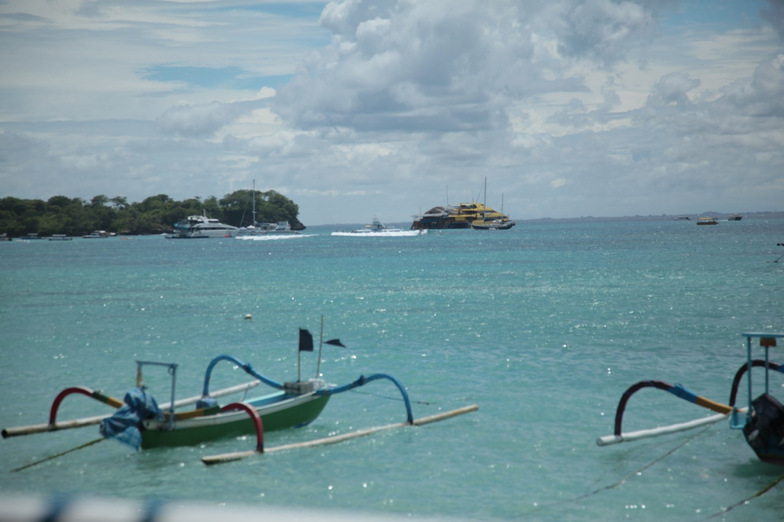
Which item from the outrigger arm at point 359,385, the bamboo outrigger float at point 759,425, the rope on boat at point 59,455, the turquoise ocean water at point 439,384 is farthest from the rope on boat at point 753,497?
the rope on boat at point 59,455

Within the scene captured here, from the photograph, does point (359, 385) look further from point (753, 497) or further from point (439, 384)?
point (753, 497)

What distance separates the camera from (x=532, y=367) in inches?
933

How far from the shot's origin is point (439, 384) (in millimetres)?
21547

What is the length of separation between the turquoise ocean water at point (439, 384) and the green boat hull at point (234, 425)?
207 millimetres

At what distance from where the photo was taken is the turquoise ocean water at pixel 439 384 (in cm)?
1316

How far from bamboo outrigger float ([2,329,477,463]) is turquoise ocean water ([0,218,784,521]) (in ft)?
0.92

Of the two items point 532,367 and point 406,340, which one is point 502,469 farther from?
point 406,340

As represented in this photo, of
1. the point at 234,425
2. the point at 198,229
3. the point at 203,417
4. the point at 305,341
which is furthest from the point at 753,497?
the point at 198,229

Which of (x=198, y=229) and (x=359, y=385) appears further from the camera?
(x=198, y=229)

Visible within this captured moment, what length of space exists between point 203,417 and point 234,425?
72 cm

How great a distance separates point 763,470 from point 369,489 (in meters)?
6.99

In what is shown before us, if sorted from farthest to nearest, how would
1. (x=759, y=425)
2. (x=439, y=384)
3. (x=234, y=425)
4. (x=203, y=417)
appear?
1. (x=439, y=384)
2. (x=234, y=425)
3. (x=203, y=417)
4. (x=759, y=425)

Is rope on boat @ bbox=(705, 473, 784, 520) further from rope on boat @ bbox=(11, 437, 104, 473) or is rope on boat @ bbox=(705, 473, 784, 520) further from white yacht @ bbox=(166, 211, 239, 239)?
white yacht @ bbox=(166, 211, 239, 239)

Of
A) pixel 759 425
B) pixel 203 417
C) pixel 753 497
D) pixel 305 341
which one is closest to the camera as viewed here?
pixel 753 497
